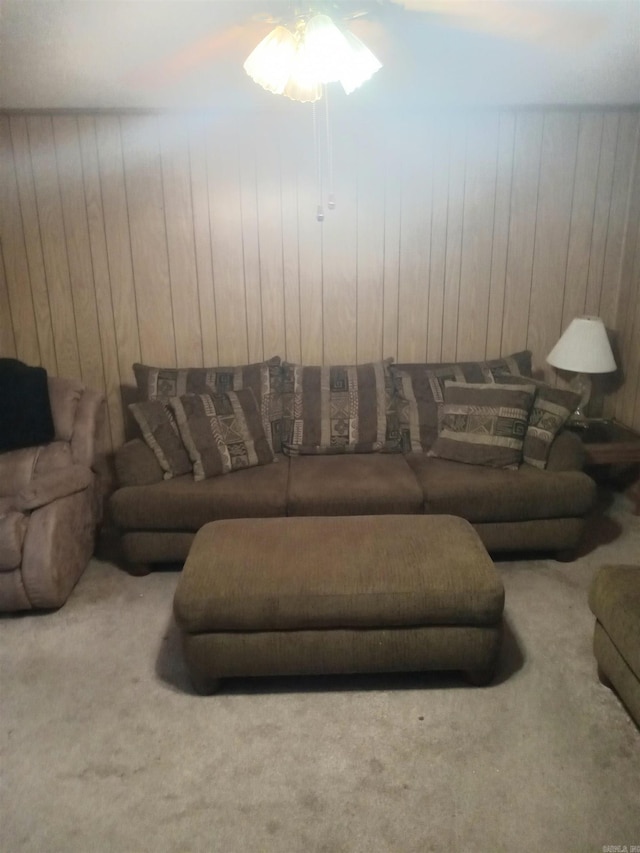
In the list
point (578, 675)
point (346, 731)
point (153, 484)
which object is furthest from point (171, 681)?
point (578, 675)

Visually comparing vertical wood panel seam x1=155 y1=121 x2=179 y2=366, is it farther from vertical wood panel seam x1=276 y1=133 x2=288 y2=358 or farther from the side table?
the side table

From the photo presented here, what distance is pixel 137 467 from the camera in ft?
9.66

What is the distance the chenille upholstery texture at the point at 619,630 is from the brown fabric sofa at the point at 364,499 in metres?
0.73

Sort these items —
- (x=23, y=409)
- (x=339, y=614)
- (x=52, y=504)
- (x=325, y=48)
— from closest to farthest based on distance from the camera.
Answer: (x=325, y=48), (x=339, y=614), (x=52, y=504), (x=23, y=409)

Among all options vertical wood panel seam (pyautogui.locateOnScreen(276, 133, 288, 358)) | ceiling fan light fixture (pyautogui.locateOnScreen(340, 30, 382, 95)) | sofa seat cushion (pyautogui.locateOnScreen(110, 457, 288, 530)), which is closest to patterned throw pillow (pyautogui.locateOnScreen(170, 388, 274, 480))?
sofa seat cushion (pyautogui.locateOnScreen(110, 457, 288, 530))

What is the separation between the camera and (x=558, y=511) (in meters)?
2.86

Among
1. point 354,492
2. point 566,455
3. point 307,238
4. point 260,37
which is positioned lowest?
point 354,492

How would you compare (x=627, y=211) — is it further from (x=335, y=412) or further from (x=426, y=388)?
(x=335, y=412)

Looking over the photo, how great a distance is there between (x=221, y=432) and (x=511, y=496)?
1373mm

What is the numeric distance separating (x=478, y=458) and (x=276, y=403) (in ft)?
3.46

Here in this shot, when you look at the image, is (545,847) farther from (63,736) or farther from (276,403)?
(276,403)

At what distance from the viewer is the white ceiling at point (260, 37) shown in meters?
2.07

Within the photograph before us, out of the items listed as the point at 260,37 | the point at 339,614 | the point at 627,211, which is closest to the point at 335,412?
the point at 339,614

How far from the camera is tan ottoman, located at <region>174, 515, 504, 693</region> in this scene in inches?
79.4
